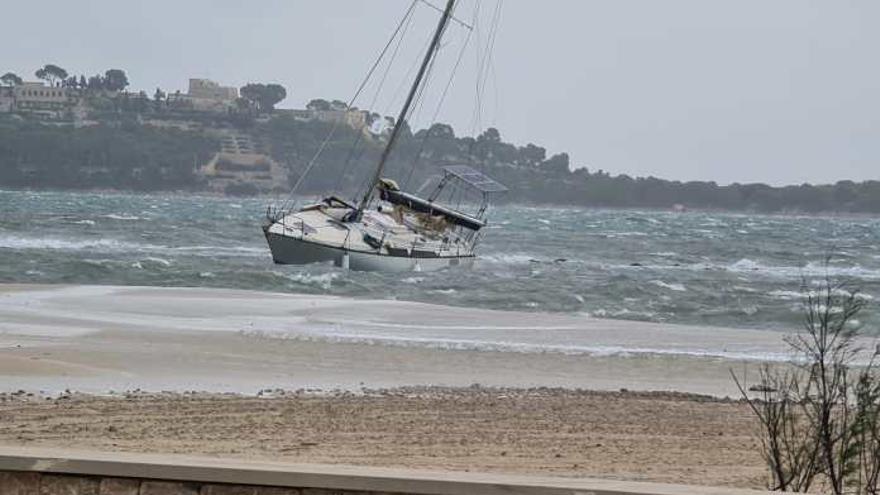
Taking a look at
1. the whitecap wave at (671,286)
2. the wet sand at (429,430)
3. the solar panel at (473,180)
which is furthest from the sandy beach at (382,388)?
the solar panel at (473,180)

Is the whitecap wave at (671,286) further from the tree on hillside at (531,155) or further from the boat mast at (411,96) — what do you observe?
the tree on hillside at (531,155)

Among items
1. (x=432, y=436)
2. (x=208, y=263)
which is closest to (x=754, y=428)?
(x=432, y=436)

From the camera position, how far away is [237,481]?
5.53m

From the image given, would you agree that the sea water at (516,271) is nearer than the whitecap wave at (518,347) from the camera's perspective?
No

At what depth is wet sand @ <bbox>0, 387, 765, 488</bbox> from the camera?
32.8 ft

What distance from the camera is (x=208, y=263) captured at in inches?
1633

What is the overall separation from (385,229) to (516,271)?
19.6 ft

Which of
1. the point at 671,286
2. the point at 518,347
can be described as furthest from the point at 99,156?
the point at 518,347

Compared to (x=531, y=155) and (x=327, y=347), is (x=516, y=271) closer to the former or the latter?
(x=327, y=347)

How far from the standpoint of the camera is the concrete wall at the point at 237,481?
549 cm

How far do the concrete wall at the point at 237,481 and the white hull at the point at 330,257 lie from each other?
31.7m

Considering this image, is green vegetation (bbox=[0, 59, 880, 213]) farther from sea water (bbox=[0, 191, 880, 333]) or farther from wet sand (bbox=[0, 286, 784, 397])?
wet sand (bbox=[0, 286, 784, 397])

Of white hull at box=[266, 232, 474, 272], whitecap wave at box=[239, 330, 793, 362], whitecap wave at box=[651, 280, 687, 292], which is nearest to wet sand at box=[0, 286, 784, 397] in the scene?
whitecap wave at box=[239, 330, 793, 362]

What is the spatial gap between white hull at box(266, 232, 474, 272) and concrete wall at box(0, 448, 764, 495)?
31663 millimetres
